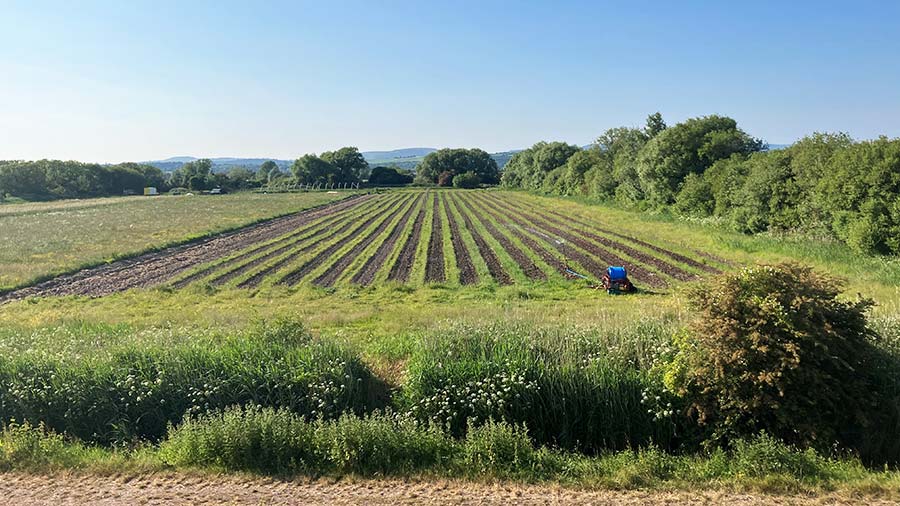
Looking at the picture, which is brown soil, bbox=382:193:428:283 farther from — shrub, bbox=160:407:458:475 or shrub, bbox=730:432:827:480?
shrub, bbox=730:432:827:480

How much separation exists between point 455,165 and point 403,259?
12926 centimetres

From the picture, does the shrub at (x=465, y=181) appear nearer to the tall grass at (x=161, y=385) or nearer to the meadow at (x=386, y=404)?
the meadow at (x=386, y=404)

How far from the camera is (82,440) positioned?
768 centimetres

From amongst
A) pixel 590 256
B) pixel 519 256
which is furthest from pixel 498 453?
pixel 590 256

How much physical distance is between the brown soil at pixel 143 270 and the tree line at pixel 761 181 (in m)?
30.2

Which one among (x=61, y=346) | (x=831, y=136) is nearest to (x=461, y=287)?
(x=61, y=346)

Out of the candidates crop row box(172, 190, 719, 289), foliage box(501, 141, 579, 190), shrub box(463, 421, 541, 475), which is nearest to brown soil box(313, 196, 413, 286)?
crop row box(172, 190, 719, 289)

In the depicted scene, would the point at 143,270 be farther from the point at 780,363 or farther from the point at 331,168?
the point at 331,168

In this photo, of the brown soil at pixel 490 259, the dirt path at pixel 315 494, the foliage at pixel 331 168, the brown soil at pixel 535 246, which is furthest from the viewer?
the foliage at pixel 331 168

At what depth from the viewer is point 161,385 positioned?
26.8 feet

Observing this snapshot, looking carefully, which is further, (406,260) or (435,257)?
(435,257)

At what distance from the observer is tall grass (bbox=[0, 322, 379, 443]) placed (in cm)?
798

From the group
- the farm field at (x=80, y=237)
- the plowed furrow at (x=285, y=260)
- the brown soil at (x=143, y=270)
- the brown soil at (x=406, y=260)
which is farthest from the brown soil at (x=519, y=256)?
the farm field at (x=80, y=237)

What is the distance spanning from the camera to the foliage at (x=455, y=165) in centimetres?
15288
